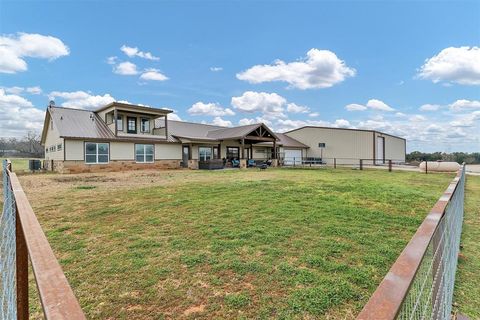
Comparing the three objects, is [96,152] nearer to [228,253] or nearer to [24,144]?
[228,253]

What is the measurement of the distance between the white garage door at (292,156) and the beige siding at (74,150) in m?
20.7

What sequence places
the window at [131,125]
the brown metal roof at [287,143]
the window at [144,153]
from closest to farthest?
the window at [144,153] → the window at [131,125] → the brown metal roof at [287,143]

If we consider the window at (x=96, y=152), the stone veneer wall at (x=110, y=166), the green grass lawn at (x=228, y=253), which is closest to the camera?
the green grass lawn at (x=228, y=253)

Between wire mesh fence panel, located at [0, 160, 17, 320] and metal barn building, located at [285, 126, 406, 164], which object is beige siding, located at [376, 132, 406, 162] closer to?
metal barn building, located at [285, 126, 406, 164]

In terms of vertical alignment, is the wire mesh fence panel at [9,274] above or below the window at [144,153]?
below

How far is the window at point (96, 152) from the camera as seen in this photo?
18.8 m

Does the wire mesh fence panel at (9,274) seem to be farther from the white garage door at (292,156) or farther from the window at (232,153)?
the white garage door at (292,156)

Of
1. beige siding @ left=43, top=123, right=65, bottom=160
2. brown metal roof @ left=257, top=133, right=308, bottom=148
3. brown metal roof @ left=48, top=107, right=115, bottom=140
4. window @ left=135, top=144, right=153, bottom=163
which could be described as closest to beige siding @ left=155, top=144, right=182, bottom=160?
window @ left=135, top=144, right=153, bottom=163

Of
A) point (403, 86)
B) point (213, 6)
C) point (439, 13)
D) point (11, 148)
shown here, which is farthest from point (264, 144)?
point (11, 148)

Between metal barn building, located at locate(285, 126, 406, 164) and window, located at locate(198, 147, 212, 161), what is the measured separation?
13.4 metres

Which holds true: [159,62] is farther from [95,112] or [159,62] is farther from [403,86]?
[403,86]

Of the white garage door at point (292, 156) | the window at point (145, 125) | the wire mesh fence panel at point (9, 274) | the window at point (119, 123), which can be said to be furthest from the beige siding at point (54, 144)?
the white garage door at point (292, 156)

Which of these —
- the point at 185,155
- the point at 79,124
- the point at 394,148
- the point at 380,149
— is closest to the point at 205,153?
the point at 185,155

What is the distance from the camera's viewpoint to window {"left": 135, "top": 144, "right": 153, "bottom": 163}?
21.3 meters
